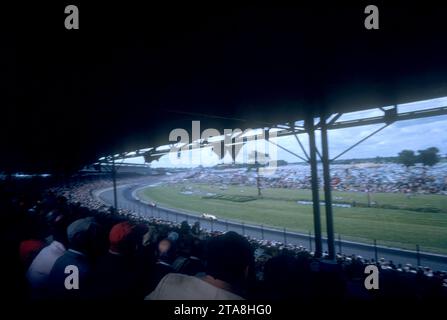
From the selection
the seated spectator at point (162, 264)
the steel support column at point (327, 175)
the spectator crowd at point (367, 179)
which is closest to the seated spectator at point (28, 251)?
the seated spectator at point (162, 264)

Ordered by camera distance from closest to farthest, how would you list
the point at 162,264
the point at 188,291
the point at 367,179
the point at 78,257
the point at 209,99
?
the point at 188,291, the point at 78,257, the point at 162,264, the point at 209,99, the point at 367,179

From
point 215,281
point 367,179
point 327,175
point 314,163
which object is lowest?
point 367,179

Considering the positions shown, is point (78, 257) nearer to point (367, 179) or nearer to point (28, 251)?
point (28, 251)

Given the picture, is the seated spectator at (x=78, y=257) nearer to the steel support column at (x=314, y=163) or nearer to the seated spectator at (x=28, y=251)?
the seated spectator at (x=28, y=251)

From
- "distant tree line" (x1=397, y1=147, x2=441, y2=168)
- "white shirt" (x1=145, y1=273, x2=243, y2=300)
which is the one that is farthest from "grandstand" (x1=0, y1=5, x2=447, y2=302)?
"distant tree line" (x1=397, y1=147, x2=441, y2=168)

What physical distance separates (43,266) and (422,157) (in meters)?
73.2

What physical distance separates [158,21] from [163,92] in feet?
5.12

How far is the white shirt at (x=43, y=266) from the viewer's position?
7.84 feet

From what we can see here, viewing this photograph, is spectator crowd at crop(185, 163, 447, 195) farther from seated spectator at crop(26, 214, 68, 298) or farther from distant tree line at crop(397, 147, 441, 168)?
seated spectator at crop(26, 214, 68, 298)

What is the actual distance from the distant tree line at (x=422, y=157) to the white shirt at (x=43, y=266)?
71997 millimetres

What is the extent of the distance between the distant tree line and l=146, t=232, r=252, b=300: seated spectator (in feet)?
235

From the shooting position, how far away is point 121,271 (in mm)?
2514

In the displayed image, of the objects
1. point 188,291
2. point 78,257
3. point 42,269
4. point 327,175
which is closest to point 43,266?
point 42,269
